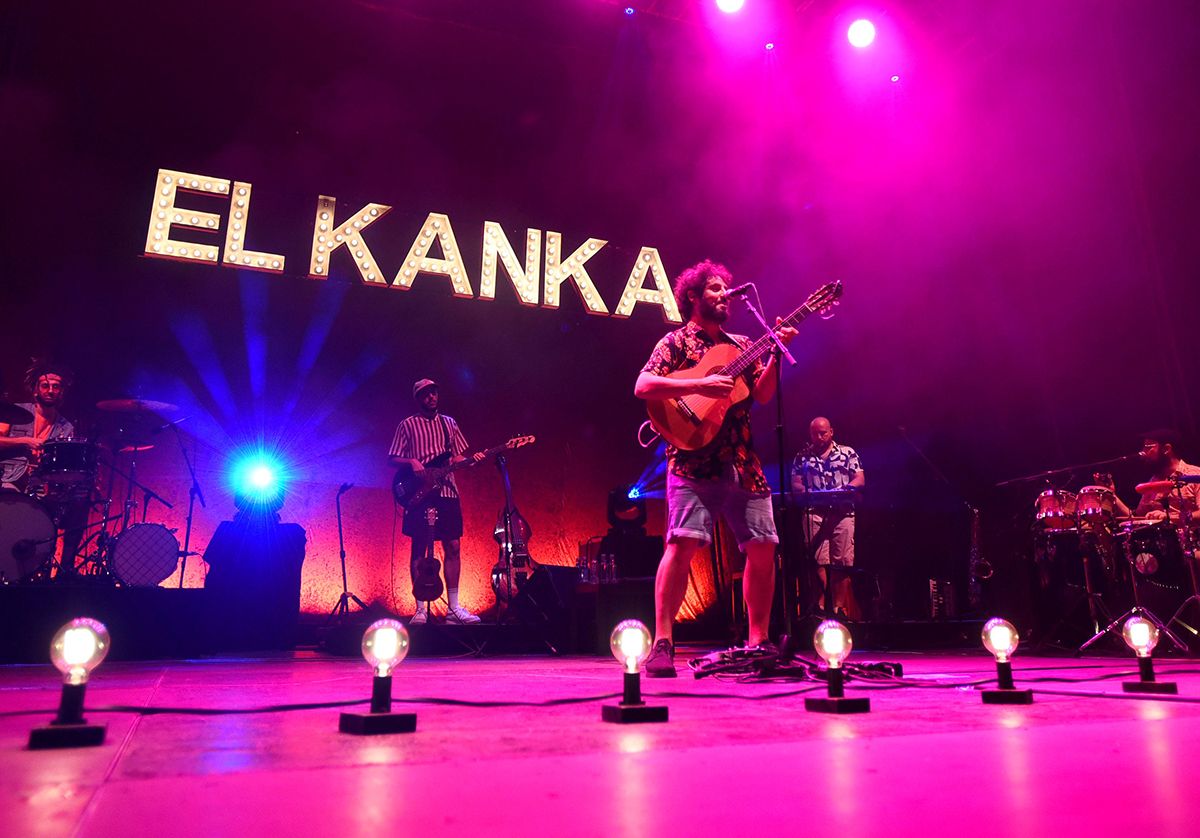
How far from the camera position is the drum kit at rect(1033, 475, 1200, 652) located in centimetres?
588

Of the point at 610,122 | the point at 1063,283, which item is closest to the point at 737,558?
the point at 1063,283

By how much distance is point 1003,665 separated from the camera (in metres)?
2.49

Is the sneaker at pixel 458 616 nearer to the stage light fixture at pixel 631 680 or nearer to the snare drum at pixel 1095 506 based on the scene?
the snare drum at pixel 1095 506

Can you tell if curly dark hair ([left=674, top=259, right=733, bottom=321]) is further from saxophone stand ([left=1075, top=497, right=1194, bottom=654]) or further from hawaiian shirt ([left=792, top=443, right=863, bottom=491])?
hawaiian shirt ([left=792, top=443, right=863, bottom=491])

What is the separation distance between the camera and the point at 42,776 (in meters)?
1.27

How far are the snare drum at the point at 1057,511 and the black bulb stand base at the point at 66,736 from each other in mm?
6262

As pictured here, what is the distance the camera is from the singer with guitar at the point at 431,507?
22.4 feet

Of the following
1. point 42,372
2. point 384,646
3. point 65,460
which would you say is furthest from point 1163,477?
point 42,372

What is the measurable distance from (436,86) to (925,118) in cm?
520

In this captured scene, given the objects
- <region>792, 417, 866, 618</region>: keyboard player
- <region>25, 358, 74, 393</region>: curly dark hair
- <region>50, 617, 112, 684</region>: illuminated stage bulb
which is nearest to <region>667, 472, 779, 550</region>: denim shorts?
<region>50, 617, 112, 684</region>: illuminated stage bulb

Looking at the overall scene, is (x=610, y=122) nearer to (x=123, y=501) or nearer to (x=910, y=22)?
(x=910, y=22)

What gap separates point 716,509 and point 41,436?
18.2 feet

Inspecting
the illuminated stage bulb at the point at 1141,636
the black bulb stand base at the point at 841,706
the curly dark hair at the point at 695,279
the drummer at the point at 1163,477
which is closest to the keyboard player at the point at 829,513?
the drummer at the point at 1163,477

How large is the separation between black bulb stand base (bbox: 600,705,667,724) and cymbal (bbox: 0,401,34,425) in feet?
19.4
